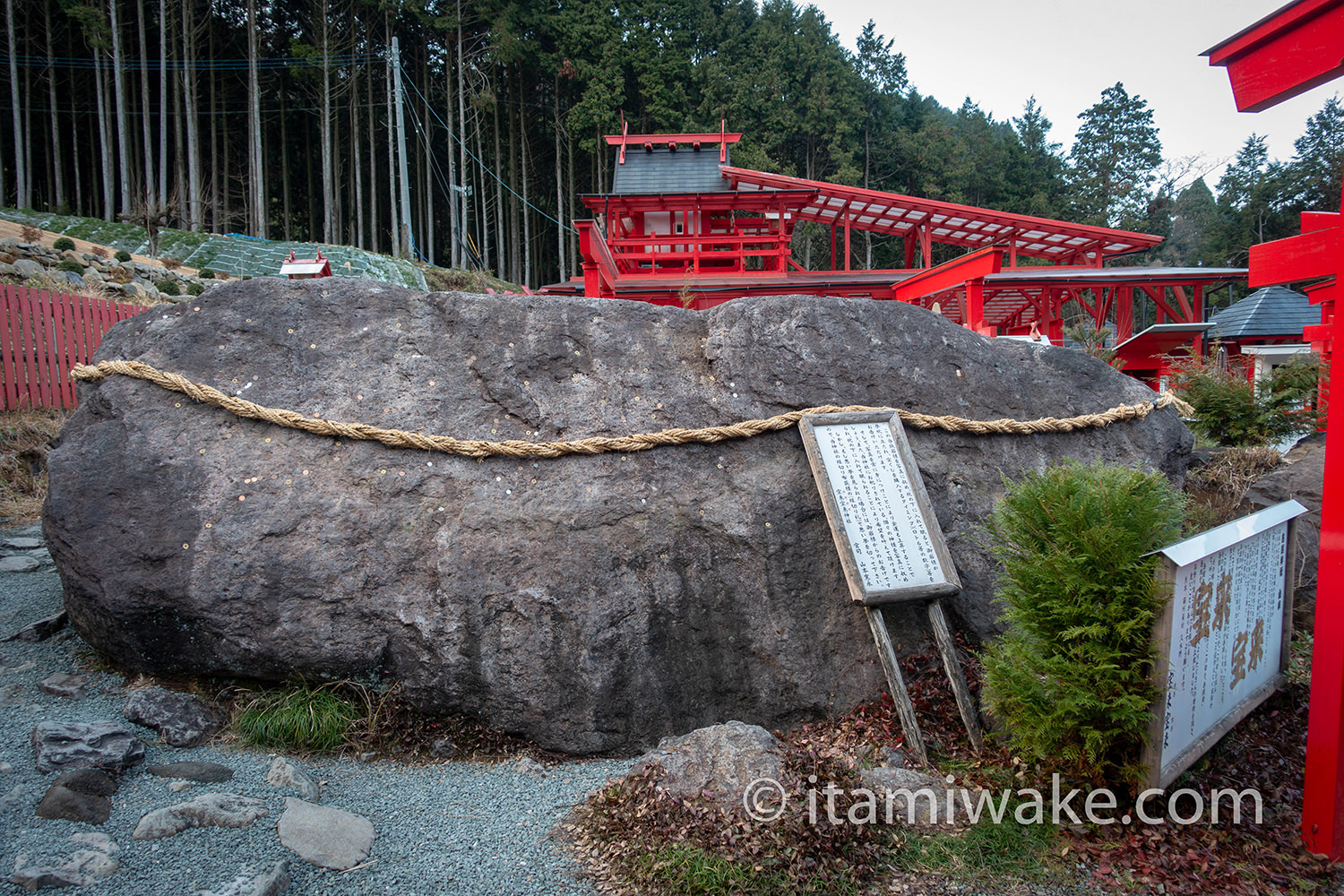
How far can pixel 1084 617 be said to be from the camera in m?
2.19

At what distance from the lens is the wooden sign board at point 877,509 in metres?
2.86

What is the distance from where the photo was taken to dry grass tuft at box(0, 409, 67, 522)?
5414 mm

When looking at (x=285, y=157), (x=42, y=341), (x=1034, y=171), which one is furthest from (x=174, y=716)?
(x=1034, y=171)

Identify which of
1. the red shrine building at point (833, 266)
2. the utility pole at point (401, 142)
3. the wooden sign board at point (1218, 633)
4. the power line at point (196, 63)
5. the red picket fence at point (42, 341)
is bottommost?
the wooden sign board at point (1218, 633)

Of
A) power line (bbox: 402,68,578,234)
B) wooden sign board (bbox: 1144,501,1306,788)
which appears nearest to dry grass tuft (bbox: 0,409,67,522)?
wooden sign board (bbox: 1144,501,1306,788)

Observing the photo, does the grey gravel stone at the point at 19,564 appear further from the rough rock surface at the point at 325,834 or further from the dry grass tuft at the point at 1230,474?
the dry grass tuft at the point at 1230,474

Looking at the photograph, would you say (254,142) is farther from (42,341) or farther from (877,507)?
(877,507)

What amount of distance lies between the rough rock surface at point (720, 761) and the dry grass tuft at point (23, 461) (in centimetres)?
570

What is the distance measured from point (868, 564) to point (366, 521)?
6.90 ft

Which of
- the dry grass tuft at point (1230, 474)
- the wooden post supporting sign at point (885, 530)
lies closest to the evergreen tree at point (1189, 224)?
the dry grass tuft at point (1230, 474)

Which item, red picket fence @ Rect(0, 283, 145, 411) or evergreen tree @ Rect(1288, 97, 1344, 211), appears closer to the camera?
red picket fence @ Rect(0, 283, 145, 411)

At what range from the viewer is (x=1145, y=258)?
3762 cm

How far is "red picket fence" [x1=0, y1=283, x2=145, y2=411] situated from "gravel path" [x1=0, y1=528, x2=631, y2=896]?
470 centimetres

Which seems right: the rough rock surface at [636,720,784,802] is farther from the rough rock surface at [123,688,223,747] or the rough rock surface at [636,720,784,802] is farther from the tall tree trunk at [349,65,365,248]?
the tall tree trunk at [349,65,365,248]
